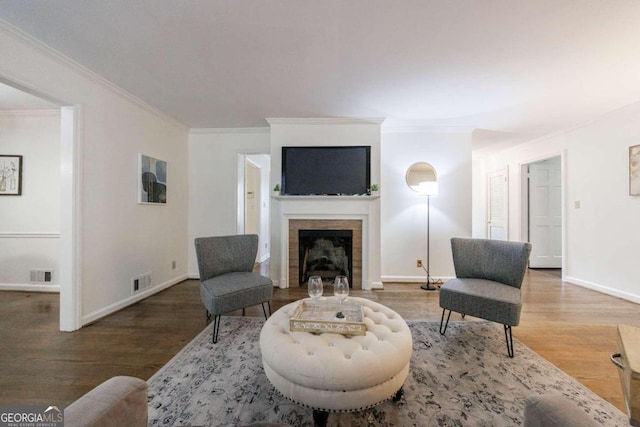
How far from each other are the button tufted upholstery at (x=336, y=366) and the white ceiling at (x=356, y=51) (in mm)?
2028

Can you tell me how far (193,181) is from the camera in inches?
163

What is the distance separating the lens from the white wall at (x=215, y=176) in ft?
13.4

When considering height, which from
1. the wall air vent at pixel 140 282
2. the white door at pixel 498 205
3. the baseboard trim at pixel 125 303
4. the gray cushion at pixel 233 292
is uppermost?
the white door at pixel 498 205

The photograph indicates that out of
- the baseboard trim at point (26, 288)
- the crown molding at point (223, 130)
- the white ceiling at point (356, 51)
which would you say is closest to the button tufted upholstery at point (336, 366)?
the white ceiling at point (356, 51)

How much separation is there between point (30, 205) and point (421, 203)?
18.0 ft

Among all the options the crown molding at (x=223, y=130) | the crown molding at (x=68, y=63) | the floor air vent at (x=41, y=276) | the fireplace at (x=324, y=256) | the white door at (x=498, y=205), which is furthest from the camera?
the white door at (x=498, y=205)

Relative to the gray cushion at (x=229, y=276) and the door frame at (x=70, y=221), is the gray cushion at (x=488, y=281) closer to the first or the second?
the gray cushion at (x=229, y=276)

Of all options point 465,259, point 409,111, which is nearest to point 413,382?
point 465,259

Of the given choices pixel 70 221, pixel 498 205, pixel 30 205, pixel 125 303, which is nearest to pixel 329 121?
pixel 70 221

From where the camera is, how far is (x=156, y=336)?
2209 millimetres

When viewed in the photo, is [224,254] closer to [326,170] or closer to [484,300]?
[326,170]

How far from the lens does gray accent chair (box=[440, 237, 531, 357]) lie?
6.38ft

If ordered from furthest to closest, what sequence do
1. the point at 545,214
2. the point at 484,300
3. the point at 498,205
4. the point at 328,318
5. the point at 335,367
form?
the point at 498,205, the point at 545,214, the point at 484,300, the point at 328,318, the point at 335,367

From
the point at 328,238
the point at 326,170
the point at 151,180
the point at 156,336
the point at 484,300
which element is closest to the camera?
the point at 484,300
